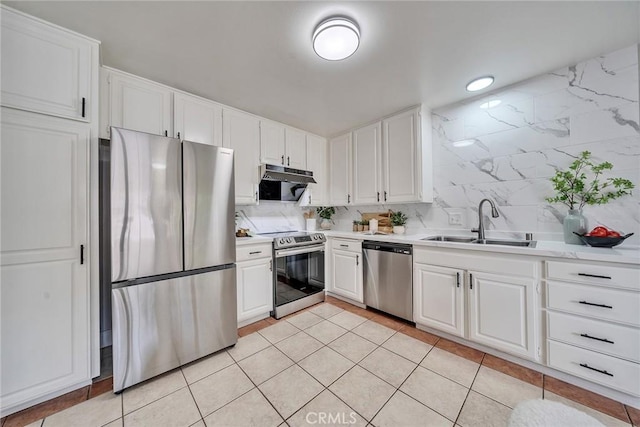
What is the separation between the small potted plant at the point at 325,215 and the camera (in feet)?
12.6

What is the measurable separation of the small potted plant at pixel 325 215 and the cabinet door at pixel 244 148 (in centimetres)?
135

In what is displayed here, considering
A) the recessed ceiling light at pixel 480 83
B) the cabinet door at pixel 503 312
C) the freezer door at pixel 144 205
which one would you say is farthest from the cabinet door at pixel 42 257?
the recessed ceiling light at pixel 480 83

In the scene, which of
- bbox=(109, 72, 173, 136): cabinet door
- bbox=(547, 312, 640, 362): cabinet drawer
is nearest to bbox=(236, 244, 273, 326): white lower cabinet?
bbox=(109, 72, 173, 136): cabinet door

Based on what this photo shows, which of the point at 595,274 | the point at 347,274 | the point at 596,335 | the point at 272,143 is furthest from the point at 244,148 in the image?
the point at 596,335

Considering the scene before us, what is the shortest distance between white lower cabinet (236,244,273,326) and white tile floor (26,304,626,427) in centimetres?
38

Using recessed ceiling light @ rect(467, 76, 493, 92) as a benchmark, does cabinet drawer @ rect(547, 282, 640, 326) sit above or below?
below

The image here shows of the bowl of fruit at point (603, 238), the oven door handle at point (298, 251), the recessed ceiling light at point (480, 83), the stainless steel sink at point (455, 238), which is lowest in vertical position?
the oven door handle at point (298, 251)

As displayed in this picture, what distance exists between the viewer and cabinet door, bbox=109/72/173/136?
6.33ft

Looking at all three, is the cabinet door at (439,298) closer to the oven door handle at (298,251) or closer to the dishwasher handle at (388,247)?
the dishwasher handle at (388,247)

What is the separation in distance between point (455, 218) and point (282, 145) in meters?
2.30

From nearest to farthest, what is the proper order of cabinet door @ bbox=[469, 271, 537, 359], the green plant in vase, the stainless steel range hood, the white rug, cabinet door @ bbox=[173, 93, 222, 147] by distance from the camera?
the white rug < cabinet door @ bbox=[469, 271, 537, 359] < the green plant in vase < cabinet door @ bbox=[173, 93, 222, 147] < the stainless steel range hood

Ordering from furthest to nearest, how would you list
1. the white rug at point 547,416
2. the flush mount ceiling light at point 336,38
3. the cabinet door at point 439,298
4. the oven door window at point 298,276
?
the oven door window at point 298,276 → the cabinet door at point 439,298 → the flush mount ceiling light at point 336,38 → the white rug at point 547,416

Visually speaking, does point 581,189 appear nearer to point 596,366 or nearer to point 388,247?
point 596,366

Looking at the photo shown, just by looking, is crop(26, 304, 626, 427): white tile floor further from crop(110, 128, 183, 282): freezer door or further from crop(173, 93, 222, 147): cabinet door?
crop(173, 93, 222, 147): cabinet door
